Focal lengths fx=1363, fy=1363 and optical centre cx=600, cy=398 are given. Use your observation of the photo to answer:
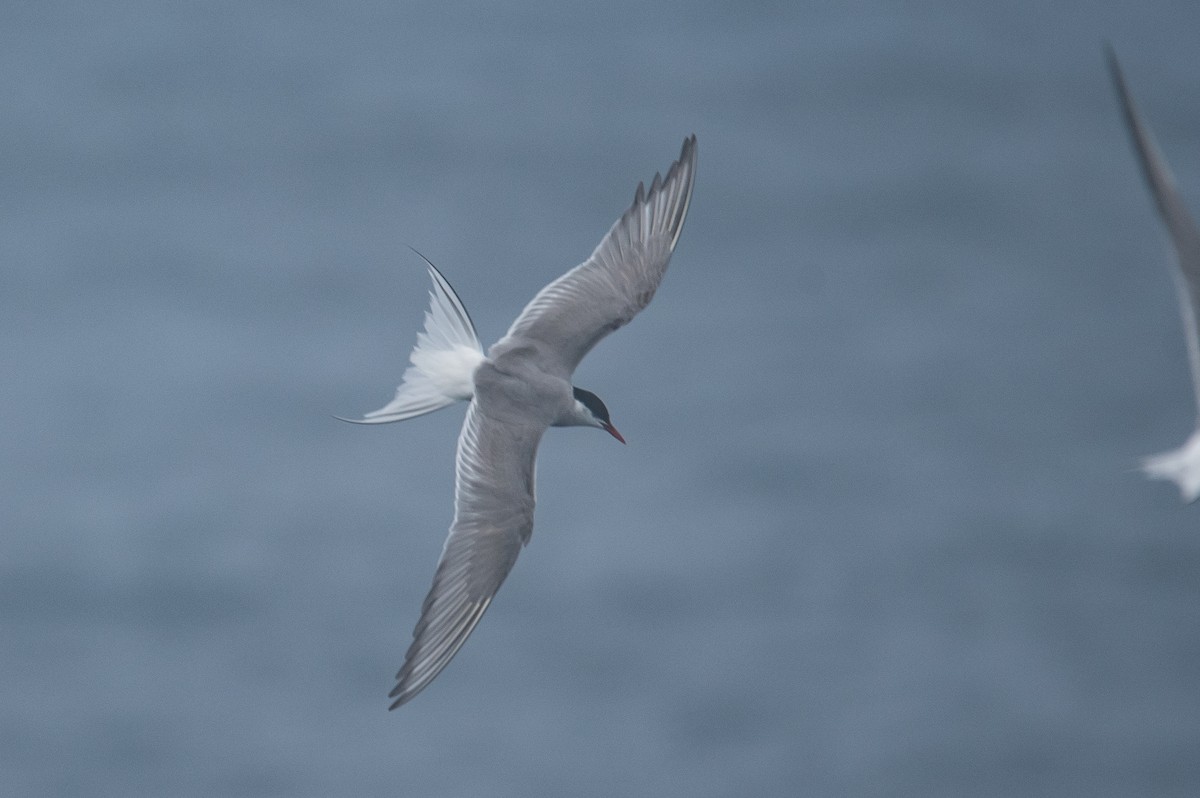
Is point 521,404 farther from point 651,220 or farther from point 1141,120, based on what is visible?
point 1141,120

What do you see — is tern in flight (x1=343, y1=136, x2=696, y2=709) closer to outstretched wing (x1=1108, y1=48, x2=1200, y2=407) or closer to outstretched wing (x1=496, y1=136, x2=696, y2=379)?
outstretched wing (x1=496, y1=136, x2=696, y2=379)

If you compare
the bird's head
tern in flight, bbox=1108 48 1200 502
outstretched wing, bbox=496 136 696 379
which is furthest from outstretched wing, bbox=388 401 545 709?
tern in flight, bbox=1108 48 1200 502

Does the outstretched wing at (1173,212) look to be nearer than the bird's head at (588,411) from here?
Yes

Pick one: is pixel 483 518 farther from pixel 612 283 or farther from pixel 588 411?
pixel 612 283

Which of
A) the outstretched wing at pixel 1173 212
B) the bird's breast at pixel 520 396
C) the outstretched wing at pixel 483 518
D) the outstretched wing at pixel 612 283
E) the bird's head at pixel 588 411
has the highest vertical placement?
the outstretched wing at pixel 1173 212

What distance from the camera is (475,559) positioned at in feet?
17.5

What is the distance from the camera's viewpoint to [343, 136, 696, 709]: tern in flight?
17.3ft

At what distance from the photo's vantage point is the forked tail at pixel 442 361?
18.1 ft

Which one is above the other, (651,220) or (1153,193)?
(1153,193)

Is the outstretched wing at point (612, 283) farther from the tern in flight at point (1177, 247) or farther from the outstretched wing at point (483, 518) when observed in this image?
the tern in flight at point (1177, 247)

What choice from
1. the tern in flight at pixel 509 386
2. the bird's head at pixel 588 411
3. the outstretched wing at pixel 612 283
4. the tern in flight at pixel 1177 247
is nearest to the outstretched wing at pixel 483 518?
the tern in flight at pixel 509 386

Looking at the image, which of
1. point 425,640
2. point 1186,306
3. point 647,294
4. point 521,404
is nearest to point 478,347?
point 521,404

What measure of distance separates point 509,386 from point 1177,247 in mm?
2535

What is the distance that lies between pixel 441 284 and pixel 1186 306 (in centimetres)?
271
